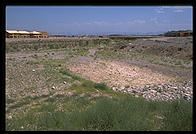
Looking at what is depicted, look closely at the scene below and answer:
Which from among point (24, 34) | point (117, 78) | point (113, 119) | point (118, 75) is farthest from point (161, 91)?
point (24, 34)

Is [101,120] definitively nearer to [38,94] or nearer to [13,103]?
[13,103]

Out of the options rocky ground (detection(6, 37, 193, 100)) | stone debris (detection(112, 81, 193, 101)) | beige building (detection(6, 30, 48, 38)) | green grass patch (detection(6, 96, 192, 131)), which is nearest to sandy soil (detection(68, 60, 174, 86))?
rocky ground (detection(6, 37, 193, 100))

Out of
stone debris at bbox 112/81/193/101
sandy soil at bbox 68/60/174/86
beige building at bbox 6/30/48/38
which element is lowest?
stone debris at bbox 112/81/193/101

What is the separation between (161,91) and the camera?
13.1 m

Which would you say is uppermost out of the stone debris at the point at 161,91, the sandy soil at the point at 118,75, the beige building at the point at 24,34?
the beige building at the point at 24,34

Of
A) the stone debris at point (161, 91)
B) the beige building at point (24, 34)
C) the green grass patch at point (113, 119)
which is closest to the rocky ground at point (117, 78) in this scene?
the stone debris at point (161, 91)

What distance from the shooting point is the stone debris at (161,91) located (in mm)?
11891

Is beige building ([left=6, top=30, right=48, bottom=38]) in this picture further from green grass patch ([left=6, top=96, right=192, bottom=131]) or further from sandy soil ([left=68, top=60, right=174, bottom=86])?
green grass patch ([left=6, top=96, right=192, bottom=131])

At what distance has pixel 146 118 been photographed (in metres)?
5.46

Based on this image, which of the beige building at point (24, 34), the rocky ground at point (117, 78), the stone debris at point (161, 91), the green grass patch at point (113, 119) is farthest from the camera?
the beige building at point (24, 34)

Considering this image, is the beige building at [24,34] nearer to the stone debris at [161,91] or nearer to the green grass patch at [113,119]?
the stone debris at [161,91]

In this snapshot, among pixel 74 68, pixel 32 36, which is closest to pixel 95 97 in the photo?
pixel 74 68

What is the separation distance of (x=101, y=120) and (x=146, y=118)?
995 mm

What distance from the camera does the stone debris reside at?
39.0ft
